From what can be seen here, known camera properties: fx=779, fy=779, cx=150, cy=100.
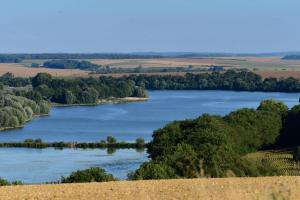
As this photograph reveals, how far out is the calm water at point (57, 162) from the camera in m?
34.6

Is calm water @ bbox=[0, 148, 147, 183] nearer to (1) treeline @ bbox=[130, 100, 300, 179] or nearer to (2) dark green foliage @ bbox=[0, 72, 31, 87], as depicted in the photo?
(1) treeline @ bbox=[130, 100, 300, 179]

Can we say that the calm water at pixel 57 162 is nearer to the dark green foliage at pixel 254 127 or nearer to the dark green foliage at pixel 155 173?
the dark green foliage at pixel 254 127

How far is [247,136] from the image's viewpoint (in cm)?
4016

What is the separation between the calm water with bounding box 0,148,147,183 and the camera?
34.6 meters

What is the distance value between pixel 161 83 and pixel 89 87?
84.9 feet

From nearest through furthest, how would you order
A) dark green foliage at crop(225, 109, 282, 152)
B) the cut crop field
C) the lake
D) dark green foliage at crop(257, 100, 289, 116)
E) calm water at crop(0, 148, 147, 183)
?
the cut crop field → calm water at crop(0, 148, 147, 183) → the lake → dark green foliage at crop(225, 109, 282, 152) → dark green foliage at crop(257, 100, 289, 116)

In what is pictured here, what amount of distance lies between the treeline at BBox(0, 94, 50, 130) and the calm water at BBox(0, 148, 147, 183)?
21431mm

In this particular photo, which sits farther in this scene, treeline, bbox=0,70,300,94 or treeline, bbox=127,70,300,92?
treeline, bbox=127,70,300,92

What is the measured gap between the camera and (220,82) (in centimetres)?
12475

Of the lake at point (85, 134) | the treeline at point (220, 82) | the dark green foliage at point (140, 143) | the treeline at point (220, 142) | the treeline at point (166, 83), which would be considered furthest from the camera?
the treeline at point (220, 82)

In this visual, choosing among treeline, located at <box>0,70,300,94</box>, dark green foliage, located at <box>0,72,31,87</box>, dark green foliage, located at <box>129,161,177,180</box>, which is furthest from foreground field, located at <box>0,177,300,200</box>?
dark green foliage, located at <box>0,72,31,87</box>

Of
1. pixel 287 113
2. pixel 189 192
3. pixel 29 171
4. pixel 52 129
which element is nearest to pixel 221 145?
pixel 29 171

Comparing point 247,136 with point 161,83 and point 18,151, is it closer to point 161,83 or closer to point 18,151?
point 18,151

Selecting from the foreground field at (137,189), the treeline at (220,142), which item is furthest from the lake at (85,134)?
the foreground field at (137,189)
